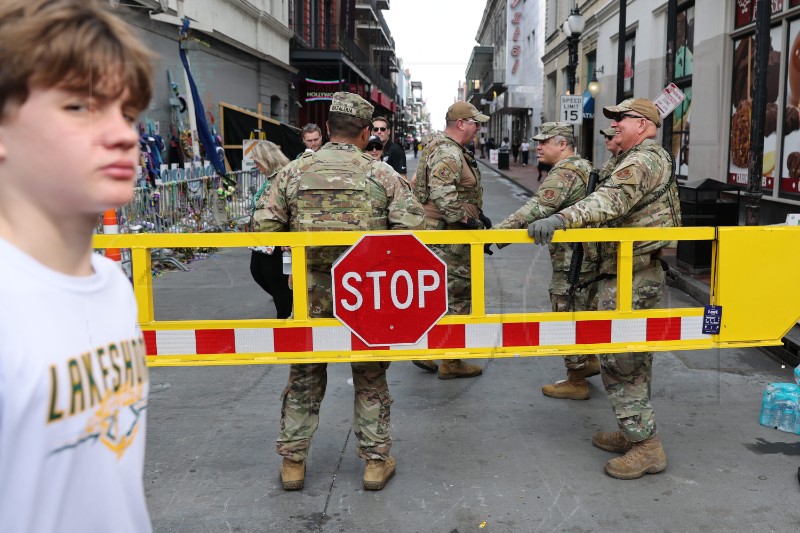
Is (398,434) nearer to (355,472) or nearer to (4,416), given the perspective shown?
(355,472)

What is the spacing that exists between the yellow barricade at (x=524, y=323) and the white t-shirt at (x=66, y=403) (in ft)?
7.57

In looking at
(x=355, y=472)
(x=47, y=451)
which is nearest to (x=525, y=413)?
(x=355, y=472)

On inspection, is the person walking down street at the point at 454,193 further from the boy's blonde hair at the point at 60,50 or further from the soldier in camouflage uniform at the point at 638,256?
the boy's blonde hair at the point at 60,50

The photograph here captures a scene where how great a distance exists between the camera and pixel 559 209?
197 inches

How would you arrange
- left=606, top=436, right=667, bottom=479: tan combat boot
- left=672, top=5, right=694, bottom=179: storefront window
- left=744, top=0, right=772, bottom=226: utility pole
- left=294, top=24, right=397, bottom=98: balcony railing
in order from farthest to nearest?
left=294, top=24, right=397, bottom=98: balcony railing
left=672, top=5, right=694, bottom=179: storefront window
left=744, top=0, right=772, bottom=226: utility pole
left=606, top=436, right=667, bottom=479: tan combat boot

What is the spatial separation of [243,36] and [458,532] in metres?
18.5

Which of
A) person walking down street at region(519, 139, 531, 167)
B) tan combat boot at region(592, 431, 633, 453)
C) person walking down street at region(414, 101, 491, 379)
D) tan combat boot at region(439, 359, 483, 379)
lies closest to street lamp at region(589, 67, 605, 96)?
person walking down street at region(414, 101, 491, 379)

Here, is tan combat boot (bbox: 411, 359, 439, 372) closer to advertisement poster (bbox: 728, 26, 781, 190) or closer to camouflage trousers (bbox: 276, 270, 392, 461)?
camouflage trousers (bbox: 276, 270, 392, 461)

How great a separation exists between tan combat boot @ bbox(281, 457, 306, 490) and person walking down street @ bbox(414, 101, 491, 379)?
2.21 m

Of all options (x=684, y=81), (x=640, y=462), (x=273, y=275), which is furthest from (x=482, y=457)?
(x=684, y=81)

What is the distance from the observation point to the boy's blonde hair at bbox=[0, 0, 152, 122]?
3.56 feet

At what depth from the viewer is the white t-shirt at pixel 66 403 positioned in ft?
3.67

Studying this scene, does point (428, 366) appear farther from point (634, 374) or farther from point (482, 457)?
point (634, 374)

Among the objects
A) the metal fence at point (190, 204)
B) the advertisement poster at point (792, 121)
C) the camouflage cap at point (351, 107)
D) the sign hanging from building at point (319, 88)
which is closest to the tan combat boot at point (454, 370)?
the camouflage cap at point (351, 107)
